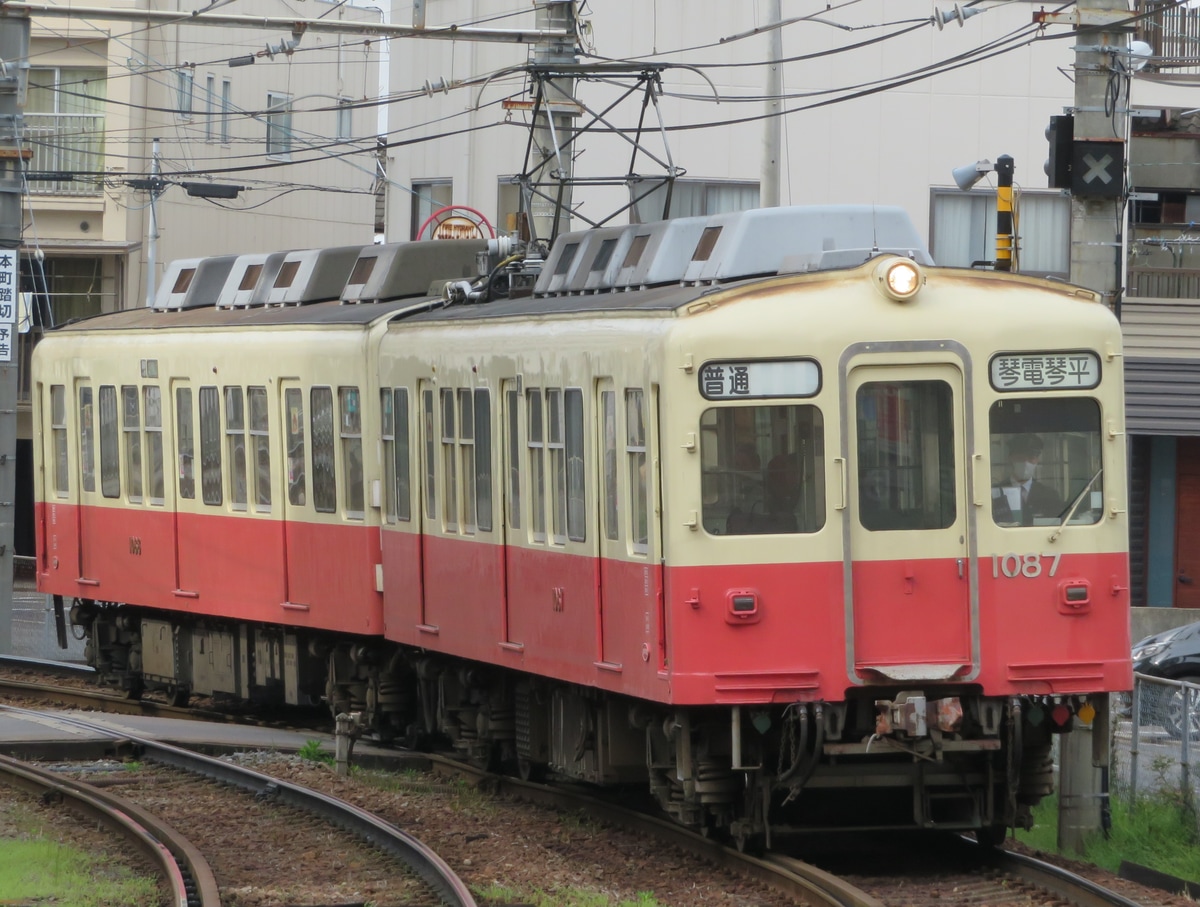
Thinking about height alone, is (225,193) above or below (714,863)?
above

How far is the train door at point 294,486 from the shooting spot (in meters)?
15.7

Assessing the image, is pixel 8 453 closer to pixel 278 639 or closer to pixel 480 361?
pixel 278 639

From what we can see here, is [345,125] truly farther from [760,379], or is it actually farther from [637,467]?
[760,379]

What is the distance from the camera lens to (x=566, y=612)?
456 inches

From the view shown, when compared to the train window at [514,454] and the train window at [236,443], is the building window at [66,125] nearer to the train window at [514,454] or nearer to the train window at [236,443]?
the train window at [236,443]

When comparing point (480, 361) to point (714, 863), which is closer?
point (714, 863)

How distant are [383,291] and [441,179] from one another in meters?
17.8

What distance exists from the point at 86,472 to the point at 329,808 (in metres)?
7.47

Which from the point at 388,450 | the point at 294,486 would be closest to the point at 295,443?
the point at 294,486

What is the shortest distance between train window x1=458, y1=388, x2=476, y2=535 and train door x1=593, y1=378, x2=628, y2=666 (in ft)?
6.22

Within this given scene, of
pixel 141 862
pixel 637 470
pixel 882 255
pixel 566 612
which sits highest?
pixel 882 255

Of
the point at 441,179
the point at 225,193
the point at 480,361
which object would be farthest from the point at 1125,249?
the point at 480,361

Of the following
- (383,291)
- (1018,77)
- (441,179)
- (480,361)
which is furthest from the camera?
(441,179)

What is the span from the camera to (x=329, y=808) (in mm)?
12242
